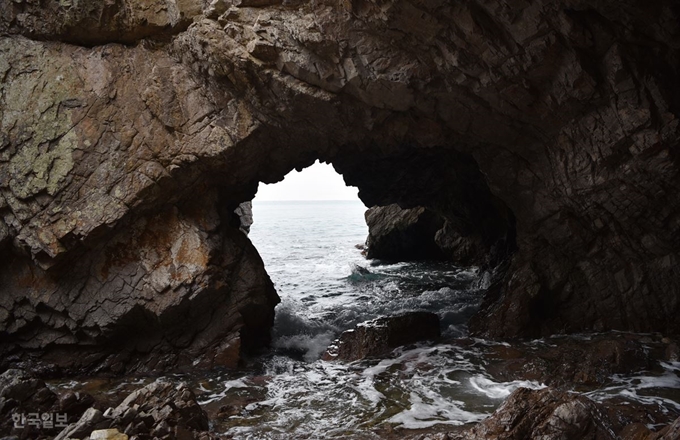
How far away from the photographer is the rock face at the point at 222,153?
9531 mm

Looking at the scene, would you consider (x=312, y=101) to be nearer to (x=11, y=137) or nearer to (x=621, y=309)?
(x=11, y=137)

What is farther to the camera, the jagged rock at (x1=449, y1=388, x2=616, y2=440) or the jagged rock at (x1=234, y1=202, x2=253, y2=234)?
the jagged rock at (x1=234, y1=202, x2=253, y2=234)

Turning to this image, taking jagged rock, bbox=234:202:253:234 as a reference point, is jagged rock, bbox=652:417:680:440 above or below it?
below

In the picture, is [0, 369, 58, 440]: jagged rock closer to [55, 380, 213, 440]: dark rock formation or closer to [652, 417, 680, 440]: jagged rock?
[55, 380, 213, 440]: dark rock formation

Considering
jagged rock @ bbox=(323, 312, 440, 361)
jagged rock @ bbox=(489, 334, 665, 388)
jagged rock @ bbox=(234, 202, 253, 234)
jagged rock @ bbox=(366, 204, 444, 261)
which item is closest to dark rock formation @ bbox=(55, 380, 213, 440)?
jagged rock @ bbox=(323, 312, 440, 361)

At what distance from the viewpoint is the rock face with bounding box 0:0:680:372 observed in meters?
9.53

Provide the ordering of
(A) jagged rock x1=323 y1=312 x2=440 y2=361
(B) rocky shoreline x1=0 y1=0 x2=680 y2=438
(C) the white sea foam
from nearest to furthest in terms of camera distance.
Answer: (C) the white sea foam → (B) rocky shoreline x1=0 y1=0 x2=680 y2=438 → (A) jagged rock x1=323 y1=312 x2=440 y2=361

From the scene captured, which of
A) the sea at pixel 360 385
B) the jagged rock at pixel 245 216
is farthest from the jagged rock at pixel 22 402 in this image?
the jagged rock at pixel 245 216

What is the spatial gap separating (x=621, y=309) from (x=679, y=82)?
570cm

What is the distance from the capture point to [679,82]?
839cm

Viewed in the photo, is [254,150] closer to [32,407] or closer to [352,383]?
[352,383]

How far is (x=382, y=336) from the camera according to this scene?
39.1 ft

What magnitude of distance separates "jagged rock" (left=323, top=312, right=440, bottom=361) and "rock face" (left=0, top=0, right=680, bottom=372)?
1.80 metres

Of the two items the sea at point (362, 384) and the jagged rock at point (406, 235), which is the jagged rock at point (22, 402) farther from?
the jagged rock at point (406, 235)
